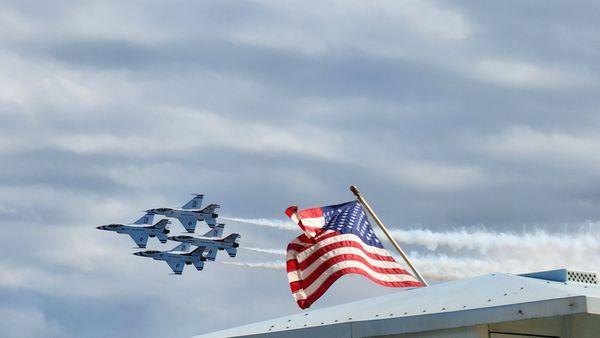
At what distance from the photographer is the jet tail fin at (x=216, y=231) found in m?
158

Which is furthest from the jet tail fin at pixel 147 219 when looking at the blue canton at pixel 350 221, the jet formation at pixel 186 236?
the blue canton at pixel 350 221

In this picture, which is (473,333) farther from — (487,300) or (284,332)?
(284,332)

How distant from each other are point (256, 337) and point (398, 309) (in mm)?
3271

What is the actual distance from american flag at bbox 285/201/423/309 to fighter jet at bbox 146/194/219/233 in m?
119

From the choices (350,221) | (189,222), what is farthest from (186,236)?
(350,221)

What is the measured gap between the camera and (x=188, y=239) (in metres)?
156

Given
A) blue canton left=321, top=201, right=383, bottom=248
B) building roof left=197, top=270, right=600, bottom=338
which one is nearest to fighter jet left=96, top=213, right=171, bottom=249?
blue canton left=321, top=201, right=383, bottom=248

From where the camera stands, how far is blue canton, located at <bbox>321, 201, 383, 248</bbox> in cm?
3309

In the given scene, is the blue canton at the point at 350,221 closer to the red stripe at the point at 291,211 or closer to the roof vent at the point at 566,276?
the red stripe at the point at 291,211

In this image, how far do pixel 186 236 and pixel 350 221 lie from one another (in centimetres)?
12401

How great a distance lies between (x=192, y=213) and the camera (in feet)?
516

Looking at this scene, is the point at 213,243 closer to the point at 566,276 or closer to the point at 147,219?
the point at 147,219

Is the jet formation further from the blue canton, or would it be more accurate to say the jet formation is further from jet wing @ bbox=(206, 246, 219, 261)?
the blue canton

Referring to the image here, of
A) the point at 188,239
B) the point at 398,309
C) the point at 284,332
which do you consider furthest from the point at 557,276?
the point at 188,239
